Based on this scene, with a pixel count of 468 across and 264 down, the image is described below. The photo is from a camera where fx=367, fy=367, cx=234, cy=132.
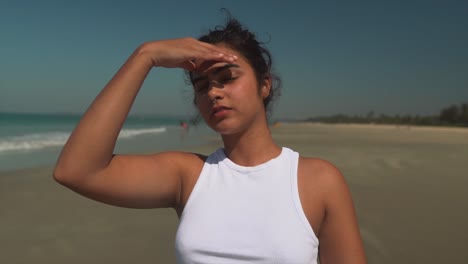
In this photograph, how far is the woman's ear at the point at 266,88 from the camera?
1.76m

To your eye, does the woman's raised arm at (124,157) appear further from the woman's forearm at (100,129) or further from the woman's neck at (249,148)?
the woman's neck at (249,148)

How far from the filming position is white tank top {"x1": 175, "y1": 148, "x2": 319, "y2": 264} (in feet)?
4.31

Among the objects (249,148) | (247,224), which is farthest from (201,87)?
(247,224)

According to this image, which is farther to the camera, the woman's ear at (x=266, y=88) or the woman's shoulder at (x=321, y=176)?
the woman's ear at (x=266, y=88)

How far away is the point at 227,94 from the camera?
4.94 feet

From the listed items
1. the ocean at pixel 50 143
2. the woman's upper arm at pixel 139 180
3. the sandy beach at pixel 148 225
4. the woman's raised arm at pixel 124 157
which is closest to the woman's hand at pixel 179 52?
the woman's raised arm at pixel 124 157

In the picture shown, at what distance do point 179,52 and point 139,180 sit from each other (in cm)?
54

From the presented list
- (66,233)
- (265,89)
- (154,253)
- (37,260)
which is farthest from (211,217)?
(66,233)

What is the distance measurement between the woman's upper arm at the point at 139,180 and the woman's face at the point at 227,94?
9.1 inches

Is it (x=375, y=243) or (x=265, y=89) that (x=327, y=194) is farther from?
(x=375, y=243)

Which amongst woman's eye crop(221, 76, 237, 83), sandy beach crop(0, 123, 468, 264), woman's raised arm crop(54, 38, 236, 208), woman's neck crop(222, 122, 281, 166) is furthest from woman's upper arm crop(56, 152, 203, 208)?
sandy beach crop(0, 123, 468, 264)

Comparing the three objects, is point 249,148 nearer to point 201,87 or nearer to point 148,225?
point 201,87

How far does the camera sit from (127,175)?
1454 millimetres

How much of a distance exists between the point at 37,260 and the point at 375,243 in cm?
374
